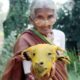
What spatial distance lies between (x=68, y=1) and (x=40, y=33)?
7.81 feet

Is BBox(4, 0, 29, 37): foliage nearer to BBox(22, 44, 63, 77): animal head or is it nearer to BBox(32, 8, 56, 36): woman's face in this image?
BBox(32, 8, 56, 36): woman's face

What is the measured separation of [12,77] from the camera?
2104 millimetres

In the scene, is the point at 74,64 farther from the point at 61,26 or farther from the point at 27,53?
the point at 27,53

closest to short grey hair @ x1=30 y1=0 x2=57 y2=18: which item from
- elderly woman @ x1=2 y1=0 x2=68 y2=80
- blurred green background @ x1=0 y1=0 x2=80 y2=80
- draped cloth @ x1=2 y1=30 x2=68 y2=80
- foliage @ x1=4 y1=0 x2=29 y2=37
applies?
elderly woman @ x1=2 y1=0 x2=68 y2=80

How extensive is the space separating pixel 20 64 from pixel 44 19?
25cm

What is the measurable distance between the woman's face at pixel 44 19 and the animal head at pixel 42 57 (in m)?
0.15

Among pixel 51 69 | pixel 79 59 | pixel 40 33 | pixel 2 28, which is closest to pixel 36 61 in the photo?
pixel 51 69

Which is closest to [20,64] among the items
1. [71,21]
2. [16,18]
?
[16,18]

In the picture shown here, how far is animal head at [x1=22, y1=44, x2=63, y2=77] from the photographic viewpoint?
185 cm

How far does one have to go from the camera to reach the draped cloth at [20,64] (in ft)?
6.74

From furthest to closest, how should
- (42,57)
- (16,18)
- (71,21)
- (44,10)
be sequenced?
(71,21) → (16,18) → (44,10) → (42,57)

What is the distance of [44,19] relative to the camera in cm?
204

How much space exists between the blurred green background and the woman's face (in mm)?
2040

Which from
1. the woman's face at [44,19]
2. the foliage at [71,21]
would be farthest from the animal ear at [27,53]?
the foliage at [71,21]
